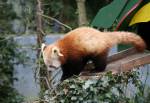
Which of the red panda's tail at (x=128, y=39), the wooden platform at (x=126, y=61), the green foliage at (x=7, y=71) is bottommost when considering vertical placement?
the green foliage at (x=7, y=71)

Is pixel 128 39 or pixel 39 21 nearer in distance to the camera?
pixel 128 39

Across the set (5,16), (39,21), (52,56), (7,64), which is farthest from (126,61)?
(5,16)

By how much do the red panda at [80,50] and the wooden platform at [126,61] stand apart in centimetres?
12

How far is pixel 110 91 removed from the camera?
5.79m

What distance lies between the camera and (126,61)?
238 inches

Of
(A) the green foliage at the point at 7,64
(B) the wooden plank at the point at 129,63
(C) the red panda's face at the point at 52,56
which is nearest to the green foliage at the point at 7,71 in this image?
(A) the green foliage at the point at 7,64

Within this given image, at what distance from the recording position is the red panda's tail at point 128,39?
6090 mm

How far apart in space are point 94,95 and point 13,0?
7.40 m

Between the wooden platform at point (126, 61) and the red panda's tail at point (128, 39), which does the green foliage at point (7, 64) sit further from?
the red panda's tail at point (128, 39)

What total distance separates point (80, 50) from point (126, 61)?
53cm

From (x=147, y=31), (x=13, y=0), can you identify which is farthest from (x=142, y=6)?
(x=13, y=0)

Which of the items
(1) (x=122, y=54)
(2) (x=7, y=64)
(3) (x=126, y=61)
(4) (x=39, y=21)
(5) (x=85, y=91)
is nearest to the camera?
(5) (x=85, y=91)

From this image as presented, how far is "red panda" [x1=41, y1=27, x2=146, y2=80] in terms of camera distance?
5.94 m

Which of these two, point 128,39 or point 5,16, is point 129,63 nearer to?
point 128,39
